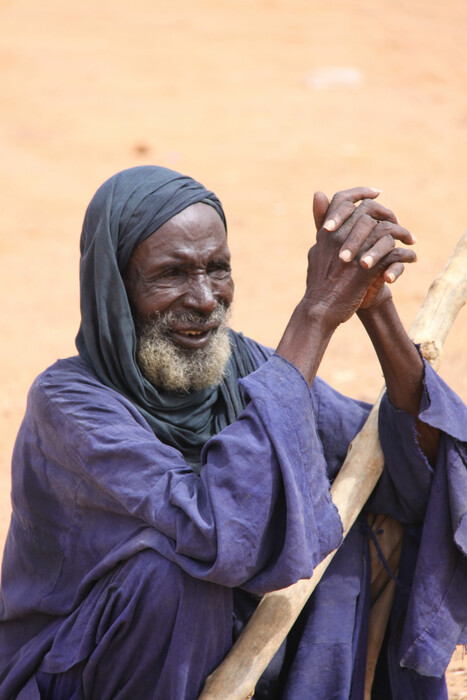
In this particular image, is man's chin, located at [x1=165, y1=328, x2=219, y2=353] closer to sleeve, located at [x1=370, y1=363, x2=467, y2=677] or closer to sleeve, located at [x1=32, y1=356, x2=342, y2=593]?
sleeve, located at [x1=32, y1=356, x2=342, y2=593]

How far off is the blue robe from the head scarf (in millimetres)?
90

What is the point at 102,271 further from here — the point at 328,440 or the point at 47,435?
the point at 328,440

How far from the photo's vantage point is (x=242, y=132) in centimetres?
1357

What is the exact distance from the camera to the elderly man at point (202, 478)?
8.24ft

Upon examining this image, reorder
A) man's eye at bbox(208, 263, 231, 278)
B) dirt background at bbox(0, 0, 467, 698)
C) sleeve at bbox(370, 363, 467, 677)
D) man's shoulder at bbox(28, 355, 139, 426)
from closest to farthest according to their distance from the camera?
1. man's shoulder at bbox(28, 355, 139, 426)
2. sleeve at bbox(370, 363, 467, 677)
3. man's eye at bbox(208, 263, 231, 278)
4. dirt background at bbox(0, 0, 467, 698)

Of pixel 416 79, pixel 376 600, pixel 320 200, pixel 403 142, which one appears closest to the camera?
pixel 320 200

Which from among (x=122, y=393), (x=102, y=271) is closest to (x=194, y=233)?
(x=102, y=271)

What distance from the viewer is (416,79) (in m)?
16.6

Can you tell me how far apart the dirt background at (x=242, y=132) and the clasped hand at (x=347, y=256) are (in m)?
1.78

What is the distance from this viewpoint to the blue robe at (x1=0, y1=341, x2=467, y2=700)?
2.47 meters

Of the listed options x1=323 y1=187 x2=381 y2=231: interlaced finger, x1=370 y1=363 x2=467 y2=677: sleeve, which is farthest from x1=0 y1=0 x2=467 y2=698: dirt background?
x1=323 y1=187 x2=381 y2=231: interlaced finger

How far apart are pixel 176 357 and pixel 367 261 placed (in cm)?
70

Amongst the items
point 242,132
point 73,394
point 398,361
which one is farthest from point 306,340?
point 242,132

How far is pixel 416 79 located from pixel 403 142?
3.87m
